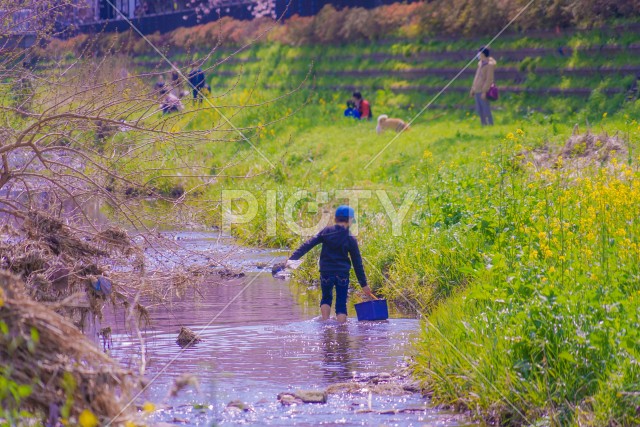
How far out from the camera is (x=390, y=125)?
23734mm

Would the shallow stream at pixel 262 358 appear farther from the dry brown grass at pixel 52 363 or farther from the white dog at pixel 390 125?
the white dog at pixel 390 125

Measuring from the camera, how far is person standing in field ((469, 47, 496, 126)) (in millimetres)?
21750

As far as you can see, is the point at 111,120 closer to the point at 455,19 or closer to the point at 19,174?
the point at 19,174

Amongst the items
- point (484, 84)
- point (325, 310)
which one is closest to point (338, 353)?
point (325, 310)

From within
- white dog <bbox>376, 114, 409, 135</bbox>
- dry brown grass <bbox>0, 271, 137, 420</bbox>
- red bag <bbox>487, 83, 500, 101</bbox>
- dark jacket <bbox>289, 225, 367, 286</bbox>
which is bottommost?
dry brown grass <bbox>0, 271, 137, 420</bbox>

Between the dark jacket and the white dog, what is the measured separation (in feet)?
38.9

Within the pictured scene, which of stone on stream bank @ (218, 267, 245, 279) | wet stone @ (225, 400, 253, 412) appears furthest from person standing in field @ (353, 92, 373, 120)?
wet stone @ (225, 400, 253, 412)

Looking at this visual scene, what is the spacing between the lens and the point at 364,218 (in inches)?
610

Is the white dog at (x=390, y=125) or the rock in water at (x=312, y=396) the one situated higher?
the white dog at (x=390, y=125)

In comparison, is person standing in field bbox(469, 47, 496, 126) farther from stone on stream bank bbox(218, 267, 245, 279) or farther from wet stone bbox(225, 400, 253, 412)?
wet stone bbox(225, 400, 253, 412)

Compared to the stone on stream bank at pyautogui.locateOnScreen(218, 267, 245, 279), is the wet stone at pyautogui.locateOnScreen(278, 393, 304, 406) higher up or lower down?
lower down

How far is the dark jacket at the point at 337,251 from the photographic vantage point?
38.3 ft

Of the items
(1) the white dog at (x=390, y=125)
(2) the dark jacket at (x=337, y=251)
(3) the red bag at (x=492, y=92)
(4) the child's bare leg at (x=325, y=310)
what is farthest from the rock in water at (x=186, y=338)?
(1) the white dog at (x=390, y=125)

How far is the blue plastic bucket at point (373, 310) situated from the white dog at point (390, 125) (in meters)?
12.5
